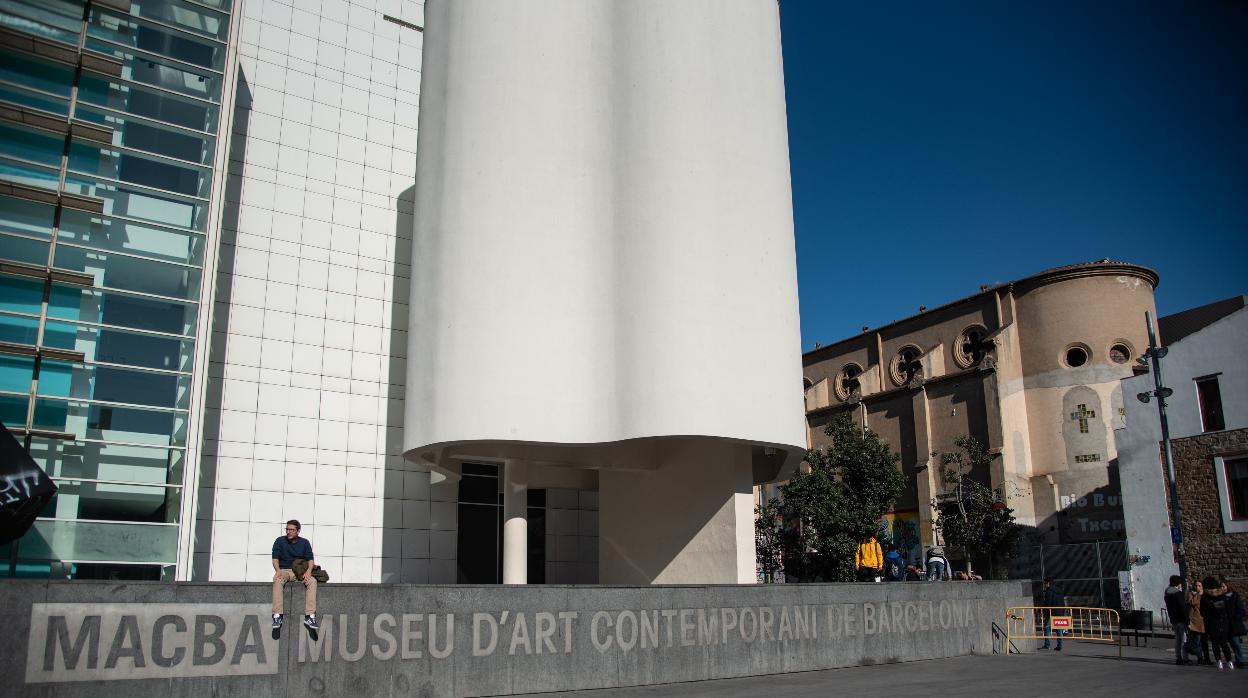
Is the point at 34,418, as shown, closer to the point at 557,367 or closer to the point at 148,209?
the point at 148,209

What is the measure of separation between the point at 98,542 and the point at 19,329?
4.30m

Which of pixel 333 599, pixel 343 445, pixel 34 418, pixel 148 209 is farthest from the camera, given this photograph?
pixel 343 445

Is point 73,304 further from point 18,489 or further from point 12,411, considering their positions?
point 18,489

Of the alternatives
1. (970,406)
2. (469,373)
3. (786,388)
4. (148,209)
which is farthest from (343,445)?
A: (970,406)

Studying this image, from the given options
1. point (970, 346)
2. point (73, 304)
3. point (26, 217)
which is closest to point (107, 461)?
point (73, 304)

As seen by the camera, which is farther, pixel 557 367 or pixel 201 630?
pixel 557 367

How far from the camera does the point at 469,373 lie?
21.2 metres

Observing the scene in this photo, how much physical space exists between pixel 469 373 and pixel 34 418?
834 centimetres

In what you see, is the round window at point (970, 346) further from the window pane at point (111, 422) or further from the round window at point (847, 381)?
the window pane at point (111, 422)

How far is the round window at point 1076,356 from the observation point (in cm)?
4891

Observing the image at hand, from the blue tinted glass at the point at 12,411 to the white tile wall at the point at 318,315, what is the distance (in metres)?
5.70

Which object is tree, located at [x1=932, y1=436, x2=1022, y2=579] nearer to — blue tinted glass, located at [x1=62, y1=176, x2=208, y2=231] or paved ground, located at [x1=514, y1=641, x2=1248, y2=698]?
paved ground, located at [x1=514, y1=641, x2=1248, y2=698]

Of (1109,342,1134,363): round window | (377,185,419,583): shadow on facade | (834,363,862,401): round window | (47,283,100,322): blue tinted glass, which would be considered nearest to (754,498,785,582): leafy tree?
(834,363,862,401): round window

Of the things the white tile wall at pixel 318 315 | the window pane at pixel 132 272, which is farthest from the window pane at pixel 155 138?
the white tile wall at pixel 318 315
